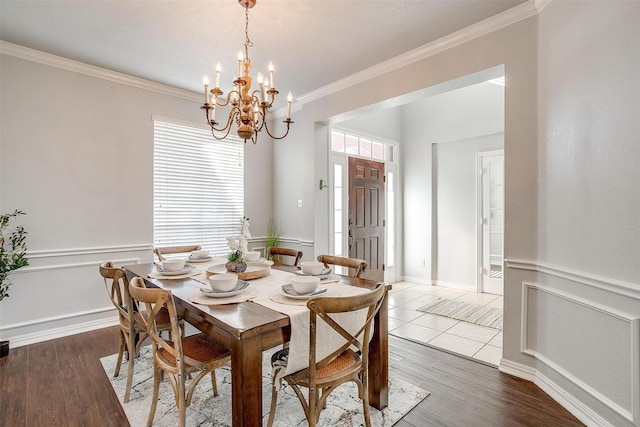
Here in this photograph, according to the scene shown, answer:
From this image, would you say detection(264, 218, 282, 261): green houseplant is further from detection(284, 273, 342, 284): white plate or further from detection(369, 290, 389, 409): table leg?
detection(369, 290, 389, 409): table leg

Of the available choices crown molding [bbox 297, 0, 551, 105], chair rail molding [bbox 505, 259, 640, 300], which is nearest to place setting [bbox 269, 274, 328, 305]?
chair rail molding [bbox 505, 259, 640, 300]

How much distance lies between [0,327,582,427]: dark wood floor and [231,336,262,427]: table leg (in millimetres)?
1015

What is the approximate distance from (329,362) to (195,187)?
3221 mm

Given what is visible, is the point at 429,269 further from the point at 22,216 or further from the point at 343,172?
the point at 22,216

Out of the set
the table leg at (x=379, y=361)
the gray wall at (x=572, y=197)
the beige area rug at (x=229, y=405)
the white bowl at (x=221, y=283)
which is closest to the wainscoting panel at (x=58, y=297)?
the beige area rug at (x=229, y=405)

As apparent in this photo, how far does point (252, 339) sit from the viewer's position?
53.2 inches

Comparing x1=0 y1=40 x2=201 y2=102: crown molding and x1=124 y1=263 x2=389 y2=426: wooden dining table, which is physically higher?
x1=0 y1=40 x2=201 y2=102: crown molding

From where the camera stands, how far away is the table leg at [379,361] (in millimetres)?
1945

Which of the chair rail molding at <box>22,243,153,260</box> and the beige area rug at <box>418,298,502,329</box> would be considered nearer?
the chair rail molding at <box>22,243,153,260</box>

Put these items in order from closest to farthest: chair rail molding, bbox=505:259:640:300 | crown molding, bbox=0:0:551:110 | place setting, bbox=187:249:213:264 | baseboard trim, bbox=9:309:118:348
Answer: chair rail molding, bbox=505:259:640:300
crown molding, bbox=0:0:551:110
place setting, bbox=187:249:213:264
baseboard trim, bbox=9:309:118:348

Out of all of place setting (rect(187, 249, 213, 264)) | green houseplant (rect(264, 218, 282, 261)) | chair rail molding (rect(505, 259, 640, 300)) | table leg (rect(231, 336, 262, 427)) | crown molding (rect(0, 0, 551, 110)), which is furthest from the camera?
green houseplant (rect(264, 218, 282, 261))

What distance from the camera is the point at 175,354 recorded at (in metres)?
1.59

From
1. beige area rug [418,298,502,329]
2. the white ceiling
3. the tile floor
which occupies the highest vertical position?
the white ceiling

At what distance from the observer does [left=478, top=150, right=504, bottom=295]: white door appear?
471cm
